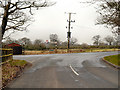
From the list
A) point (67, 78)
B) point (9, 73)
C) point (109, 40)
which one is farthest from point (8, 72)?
point (109, 40)

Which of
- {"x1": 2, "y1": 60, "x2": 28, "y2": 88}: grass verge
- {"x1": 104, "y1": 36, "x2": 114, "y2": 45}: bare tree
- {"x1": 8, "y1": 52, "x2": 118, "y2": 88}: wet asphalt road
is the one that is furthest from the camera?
{"x1": 104, "y1": 36, "x2": 114, "y2": 45}: bare tree

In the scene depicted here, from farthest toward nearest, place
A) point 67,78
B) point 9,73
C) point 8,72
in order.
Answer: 1. point 8,72
2. point 9,73
3. point 67,78

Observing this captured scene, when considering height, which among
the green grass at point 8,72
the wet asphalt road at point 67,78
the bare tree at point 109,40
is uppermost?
the bare tree at point 109,40

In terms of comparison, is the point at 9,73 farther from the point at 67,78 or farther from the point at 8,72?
the point at 67,78

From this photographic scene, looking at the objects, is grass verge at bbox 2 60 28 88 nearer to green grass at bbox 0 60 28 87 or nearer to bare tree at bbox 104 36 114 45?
green grass at bbox 0 60 28 87

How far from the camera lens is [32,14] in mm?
16281

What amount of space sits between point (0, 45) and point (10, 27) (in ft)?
11.5

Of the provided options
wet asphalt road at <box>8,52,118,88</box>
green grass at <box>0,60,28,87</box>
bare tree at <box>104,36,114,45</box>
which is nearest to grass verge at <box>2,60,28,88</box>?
green grass at <box>0,60,28,87</box>

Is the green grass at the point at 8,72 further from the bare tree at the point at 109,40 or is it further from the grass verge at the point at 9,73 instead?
the bare tree at the point at 109,40

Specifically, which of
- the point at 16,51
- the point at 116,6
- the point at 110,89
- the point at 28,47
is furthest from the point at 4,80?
the point at 28,47

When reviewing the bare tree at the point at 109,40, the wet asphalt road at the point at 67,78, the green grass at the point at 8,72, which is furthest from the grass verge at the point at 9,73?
the bare tree at the point at 109,40

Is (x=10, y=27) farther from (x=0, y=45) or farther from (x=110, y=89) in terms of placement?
(x=110, y=89)

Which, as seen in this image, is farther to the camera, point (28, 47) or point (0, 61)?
point (28, 47)

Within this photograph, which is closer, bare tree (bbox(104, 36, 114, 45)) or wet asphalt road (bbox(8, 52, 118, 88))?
wet asphalt road (bbox(8, 52, 118, 88))
